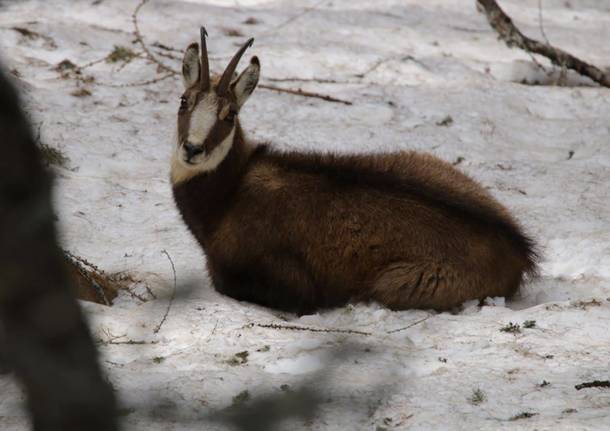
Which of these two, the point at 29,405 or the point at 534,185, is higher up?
the point at 29,405

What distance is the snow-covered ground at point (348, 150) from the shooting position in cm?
405

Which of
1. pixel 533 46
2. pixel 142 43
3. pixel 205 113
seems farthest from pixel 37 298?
pixel 533 46

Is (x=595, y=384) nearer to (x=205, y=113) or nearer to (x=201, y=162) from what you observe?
(x=201, y=162)

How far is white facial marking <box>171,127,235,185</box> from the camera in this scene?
18.9 ft

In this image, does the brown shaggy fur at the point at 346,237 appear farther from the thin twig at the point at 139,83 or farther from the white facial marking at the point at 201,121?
the thin twig at the point at 139,83

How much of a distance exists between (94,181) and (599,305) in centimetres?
394

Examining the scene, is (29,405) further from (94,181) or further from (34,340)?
(94,181)

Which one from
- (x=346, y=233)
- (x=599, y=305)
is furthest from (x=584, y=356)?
(x=346, y=233)

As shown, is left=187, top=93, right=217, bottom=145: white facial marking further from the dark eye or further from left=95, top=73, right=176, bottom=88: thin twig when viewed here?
left=95, top=73, right=176, bottom=88: thin twig

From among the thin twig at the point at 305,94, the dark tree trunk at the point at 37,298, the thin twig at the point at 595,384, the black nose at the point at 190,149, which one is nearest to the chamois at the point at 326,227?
the black nose at the point at 190,149

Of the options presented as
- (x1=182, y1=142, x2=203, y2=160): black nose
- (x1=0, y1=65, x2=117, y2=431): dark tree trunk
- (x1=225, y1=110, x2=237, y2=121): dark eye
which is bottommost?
(x1=182, y1=142, x2=203, y2=160): black nose

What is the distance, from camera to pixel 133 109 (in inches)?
340

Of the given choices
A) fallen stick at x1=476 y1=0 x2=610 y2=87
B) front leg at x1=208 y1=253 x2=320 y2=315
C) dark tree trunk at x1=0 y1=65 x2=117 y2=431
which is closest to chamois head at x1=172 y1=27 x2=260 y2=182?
front leg at x1=208 y1=253 x2=320 y2=315

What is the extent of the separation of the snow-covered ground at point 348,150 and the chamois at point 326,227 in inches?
7.0
